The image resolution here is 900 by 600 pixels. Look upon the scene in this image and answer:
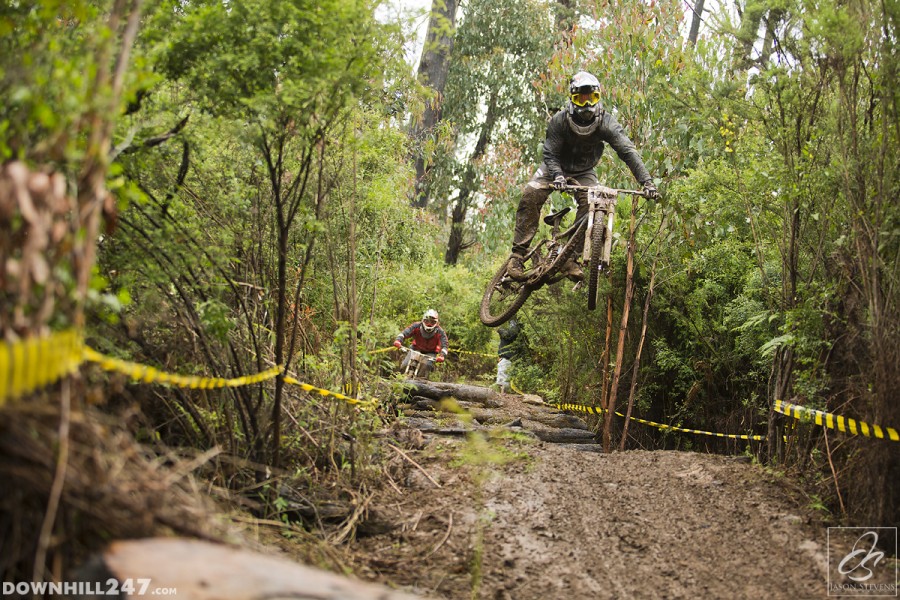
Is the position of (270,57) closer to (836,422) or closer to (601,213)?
(601,213)

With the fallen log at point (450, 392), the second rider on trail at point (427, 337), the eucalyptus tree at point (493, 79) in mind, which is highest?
the eucalyptus tree at point (493, 79)

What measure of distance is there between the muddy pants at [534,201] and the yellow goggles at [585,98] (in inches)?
39.0

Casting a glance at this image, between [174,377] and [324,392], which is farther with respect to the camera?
[324,392]

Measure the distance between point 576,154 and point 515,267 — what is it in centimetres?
158

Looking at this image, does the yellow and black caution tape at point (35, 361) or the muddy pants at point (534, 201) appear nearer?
the yellow and black caution tape at point (35, 361)

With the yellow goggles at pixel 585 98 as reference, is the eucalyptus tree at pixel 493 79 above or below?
above

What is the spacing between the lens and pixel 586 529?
23.2 ft

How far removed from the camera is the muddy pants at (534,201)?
33.7ft

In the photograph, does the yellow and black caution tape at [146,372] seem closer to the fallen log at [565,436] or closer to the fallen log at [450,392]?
the fallen log at [450,392]

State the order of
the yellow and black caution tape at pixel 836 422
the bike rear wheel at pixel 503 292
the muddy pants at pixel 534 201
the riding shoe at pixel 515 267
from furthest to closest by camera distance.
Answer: the bike rear wheel at pixel 503 292
the riding shoe at pixel 515 267
the muddy pants at pixel 534 201
the yellow and black caution tape at pixel 836 422

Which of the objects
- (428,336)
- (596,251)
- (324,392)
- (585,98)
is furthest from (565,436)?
(324,392)

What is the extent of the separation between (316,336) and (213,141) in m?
3.03

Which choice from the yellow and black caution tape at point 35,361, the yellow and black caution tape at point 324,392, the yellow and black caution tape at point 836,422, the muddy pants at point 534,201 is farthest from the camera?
the muddy pants at point 534,201

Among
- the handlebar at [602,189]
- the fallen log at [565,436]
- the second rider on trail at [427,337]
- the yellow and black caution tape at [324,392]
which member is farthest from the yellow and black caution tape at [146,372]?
the second rider on trail at [427,337]
